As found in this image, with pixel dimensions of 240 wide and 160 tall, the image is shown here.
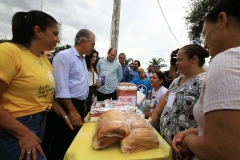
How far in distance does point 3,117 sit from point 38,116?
27cm

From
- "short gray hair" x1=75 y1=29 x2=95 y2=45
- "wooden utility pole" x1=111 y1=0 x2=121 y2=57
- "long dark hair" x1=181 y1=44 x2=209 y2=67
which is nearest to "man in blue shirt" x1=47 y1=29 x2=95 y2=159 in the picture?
"short gray hair" x1=75 y1=29 x2=95 y2=45

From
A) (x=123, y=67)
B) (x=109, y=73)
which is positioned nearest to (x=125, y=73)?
(x=123, y=67)

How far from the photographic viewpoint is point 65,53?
183 cm

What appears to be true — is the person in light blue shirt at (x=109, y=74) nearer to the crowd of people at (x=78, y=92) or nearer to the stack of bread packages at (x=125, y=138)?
the crowd of people at (x=78, y=92)

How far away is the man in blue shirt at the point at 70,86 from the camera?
174cm

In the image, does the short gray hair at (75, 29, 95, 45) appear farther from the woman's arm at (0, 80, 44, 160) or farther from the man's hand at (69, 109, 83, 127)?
the woman's arm at (0, 80, 44, 160)

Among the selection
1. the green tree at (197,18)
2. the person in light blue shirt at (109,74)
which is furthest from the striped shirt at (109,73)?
the green tree at (197,18)

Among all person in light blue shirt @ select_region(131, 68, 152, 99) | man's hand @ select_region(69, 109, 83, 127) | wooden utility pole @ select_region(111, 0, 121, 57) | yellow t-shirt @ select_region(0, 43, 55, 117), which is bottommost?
man's hand @ select_region(69, 109, 83, 127)

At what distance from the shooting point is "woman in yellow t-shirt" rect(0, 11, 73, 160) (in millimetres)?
965

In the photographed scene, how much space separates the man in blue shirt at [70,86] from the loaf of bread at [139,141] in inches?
31.9

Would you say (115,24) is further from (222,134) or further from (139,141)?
(222,134)

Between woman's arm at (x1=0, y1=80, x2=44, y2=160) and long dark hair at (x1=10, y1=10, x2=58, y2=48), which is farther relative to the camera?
long dark hair at (x1=10, y1=10, x2=58, y2=48)

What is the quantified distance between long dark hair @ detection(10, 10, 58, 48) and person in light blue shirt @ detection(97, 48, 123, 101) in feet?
9.74

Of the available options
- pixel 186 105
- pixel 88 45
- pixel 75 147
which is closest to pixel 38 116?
pixel 75 147
